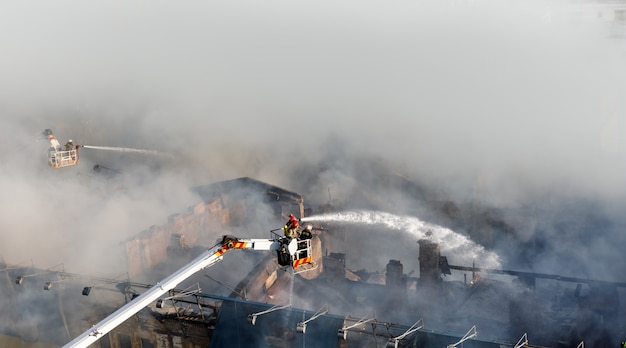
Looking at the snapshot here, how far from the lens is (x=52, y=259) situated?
2169cm

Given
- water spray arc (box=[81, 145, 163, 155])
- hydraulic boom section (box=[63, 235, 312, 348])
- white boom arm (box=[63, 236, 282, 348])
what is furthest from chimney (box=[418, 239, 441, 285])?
water spray arc (box=[81, 145, 163, 155])

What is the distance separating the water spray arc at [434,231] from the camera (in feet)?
85.3

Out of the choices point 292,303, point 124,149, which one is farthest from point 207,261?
point 124,149

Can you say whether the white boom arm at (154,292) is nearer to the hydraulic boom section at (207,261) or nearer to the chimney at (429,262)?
the hydraulic boom section at (207,261)

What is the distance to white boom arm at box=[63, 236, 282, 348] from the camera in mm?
9703

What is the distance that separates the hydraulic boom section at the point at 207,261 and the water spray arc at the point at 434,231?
12.0 metres

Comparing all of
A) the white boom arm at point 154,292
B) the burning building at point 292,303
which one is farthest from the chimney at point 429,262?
the white boom arm at point 154,292

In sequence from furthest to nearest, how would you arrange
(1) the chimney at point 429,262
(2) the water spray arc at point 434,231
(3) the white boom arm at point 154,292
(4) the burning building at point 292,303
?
(2) the water spray arc at point 434,231 → (1) the chimney at point 429,262 → (4) the burning building at point 292,303 → (3) the white boom arm at point 154,292

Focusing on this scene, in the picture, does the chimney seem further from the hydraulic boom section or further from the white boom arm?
the white boom arm

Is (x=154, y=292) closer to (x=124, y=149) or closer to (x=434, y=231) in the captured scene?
(x=434, y=231)

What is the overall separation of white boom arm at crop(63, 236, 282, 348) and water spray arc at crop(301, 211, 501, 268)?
40.7 feet

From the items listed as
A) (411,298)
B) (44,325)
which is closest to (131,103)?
(44,325)

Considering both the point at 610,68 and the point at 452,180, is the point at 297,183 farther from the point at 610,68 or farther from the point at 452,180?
the point at 610,68

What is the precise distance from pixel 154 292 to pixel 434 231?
19774 mm
